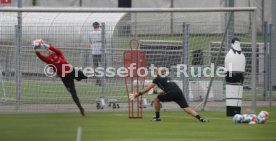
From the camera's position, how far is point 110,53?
1108 inches

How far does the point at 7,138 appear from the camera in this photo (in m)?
17.6

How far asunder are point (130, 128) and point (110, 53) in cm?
722

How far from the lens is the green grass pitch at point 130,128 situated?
1822cm

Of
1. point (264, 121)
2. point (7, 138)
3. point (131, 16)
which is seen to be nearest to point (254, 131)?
point (264, 121)

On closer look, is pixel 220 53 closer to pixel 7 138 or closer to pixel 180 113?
pixel 180 113

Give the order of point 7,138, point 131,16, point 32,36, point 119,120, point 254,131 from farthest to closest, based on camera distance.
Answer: point 131,16 < point 32,36 < point 119,120 < point 254,131 < point 7,138

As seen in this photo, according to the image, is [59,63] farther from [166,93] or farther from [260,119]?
[260,119]

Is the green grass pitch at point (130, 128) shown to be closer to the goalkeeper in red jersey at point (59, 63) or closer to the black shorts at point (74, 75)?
the goalkeeper in red jersey at point (59, 63)

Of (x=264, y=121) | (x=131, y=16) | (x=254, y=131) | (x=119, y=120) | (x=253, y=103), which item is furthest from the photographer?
(x=131, y=16)

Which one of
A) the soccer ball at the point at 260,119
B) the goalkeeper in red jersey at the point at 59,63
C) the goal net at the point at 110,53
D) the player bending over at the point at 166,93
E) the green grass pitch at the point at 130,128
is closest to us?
the green grass pitch at the point at 130,128

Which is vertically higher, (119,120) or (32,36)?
(32,36)

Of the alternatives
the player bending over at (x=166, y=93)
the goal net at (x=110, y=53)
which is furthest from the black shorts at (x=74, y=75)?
the goal net at (x=110, y=53)

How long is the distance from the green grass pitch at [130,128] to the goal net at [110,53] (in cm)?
190

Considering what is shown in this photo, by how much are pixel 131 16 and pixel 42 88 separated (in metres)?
4.21
